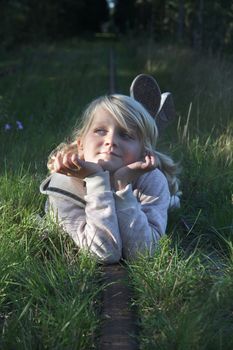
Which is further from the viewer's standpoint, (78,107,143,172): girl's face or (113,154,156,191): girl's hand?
(78,107,143,172): girl's face

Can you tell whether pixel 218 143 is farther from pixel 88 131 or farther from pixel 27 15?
pixel 27 15

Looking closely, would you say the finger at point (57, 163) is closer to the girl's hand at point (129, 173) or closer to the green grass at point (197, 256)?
the girl's hand at point (129, 173)

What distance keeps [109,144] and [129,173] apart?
0.22 m

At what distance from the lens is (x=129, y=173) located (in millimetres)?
3354

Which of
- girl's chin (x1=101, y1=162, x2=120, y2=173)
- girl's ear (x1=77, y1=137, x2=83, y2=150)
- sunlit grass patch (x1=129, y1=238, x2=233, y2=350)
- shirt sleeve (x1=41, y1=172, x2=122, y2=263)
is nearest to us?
sunlit grass patch (x1=129, y1=238, x2=233, y2=350)

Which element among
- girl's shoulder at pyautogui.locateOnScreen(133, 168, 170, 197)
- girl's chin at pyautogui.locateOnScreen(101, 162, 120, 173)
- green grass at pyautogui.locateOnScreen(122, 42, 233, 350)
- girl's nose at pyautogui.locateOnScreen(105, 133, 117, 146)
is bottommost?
green grass at pyautogui.locateOnScreen(122, 42, 233, 350)

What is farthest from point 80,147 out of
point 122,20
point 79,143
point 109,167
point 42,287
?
point 122,20

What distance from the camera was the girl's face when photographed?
11.4 ft

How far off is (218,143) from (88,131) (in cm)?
203

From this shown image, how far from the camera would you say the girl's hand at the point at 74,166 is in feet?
10.7

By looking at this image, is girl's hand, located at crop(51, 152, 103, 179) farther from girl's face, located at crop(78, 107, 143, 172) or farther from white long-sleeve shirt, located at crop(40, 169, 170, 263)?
girl's face, located at crop(78, 107, 143, 172)

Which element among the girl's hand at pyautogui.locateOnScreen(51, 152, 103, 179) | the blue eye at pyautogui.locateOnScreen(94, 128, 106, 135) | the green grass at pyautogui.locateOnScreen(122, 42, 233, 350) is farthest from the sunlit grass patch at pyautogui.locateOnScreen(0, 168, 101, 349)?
the blue eye at pyautogui.locateOnScreen(94, 128, 106, 135)

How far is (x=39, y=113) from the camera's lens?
8750mm

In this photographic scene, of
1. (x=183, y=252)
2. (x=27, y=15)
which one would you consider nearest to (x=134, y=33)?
(x=27, y=15)
